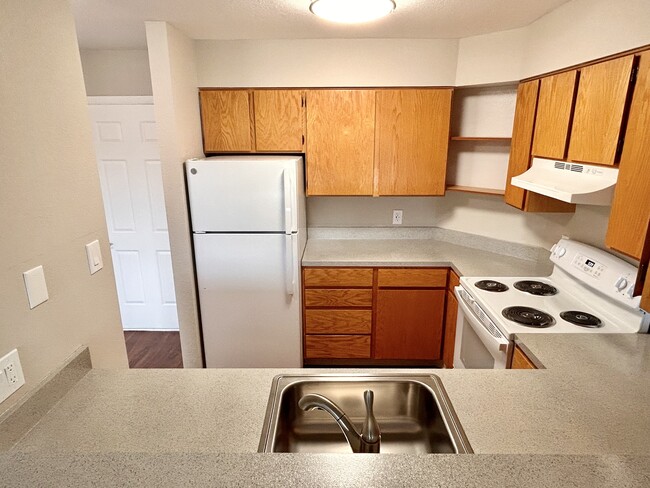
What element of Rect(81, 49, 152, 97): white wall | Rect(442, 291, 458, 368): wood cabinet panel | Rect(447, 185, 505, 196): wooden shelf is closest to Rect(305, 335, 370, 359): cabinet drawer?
Rect(442, 291, 458, 368): wood cabinet panel

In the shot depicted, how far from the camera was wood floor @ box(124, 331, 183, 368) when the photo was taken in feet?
9.96

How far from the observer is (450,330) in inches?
106

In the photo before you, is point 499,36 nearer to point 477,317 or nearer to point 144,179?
point 477,317

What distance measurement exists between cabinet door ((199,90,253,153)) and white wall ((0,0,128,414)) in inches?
56.3

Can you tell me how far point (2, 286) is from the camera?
98 centimetres

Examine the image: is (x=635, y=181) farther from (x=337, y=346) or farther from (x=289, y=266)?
(x=337, y=346)

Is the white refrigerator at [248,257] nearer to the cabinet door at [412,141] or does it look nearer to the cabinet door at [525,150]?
the cabinet door at [412,141]

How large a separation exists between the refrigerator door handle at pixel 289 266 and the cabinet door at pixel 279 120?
2.48ft

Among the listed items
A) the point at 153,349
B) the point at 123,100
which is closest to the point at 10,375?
the point at 153,349

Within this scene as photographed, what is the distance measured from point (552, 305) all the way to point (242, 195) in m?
1.86

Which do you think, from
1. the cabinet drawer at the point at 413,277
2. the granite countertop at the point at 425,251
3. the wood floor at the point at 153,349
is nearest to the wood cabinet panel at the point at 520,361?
the granite countertop at the point at 425,251

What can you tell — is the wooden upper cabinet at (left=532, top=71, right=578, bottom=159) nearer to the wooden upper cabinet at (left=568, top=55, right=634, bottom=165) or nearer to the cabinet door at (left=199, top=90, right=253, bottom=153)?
the wooden upper cabinet at (left=568, top=55, right=634, bottom=165)

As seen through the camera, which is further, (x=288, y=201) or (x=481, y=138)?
(x=481, y=138)

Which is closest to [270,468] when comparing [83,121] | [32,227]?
[32,227]
